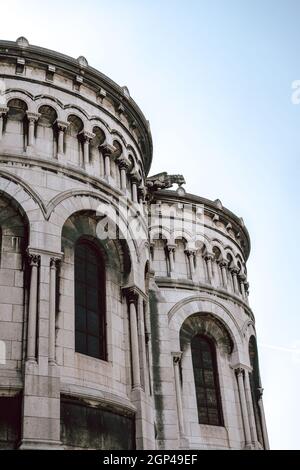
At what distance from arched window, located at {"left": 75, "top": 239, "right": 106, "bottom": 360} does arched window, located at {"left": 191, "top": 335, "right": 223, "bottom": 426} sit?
815 cm

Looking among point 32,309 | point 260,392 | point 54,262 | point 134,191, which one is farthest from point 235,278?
point 32,309

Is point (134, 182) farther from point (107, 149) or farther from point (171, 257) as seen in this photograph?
point (171, 257)

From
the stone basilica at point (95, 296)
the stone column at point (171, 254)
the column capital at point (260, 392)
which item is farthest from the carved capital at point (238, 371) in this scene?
the stone column at point (171, 254)

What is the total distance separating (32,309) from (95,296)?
9.41 ft

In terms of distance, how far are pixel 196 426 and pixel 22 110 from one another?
13386mm

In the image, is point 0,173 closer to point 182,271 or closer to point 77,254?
point 77,254

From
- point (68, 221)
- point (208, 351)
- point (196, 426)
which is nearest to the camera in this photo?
point (68, 221)

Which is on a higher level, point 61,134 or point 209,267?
point 61,134

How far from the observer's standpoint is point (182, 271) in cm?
2614

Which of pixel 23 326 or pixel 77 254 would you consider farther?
pixel 77 254

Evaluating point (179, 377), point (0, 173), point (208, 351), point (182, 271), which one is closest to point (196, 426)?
point (179, 377)

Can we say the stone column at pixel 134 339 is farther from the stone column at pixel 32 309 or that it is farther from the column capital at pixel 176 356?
the column capital at pixel 176 356

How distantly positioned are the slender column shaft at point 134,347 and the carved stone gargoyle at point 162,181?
7994 mm

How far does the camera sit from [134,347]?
17531mm
